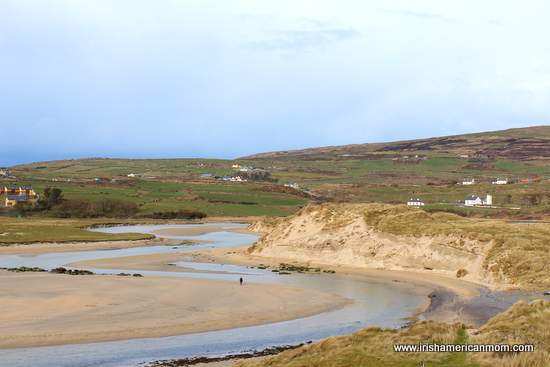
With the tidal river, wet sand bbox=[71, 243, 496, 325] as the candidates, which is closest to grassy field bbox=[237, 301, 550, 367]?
the tidal river

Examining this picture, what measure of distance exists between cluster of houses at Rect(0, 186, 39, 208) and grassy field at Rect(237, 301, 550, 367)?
404ft

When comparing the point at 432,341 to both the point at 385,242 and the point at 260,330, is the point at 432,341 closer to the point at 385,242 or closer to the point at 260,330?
the point at 260,330

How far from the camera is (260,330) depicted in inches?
1251

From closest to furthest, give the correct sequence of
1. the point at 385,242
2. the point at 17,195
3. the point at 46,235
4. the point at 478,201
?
the point at 385,242 → the point at 46,235 → the point at 478,201 → the point at 17,195

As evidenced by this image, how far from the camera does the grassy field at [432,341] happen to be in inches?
779

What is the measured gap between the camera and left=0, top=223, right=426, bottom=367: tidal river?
25.8 metres

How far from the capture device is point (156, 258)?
6500cm

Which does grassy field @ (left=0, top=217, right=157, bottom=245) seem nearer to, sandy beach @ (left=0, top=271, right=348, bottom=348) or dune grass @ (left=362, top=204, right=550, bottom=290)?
sandy beach @ (left=0, top=271, right=348, bottom=348)

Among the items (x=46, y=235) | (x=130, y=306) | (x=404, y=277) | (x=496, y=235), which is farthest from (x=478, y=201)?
(x=130, y=306)

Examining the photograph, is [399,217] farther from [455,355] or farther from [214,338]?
[455,355]

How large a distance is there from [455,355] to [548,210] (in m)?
91.4

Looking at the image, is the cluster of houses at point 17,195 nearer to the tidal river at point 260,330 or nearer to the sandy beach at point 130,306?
the tidal river at point 260,330

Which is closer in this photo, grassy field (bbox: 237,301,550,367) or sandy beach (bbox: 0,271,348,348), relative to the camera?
grassy field (bbox: 237,301,550,367)

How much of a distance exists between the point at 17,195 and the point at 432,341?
134 metres
